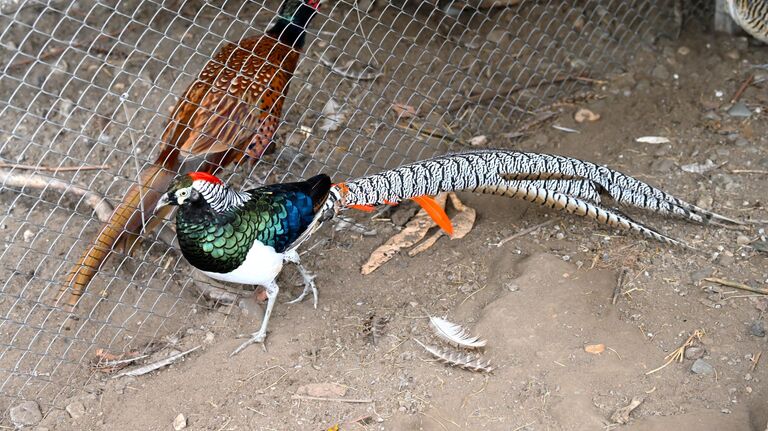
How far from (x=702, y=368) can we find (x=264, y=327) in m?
1.94

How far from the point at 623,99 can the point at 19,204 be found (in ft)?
12.3

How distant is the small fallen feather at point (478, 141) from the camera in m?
4.91

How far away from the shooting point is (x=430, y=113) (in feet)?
15.7

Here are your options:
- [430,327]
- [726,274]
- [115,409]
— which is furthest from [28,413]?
[726,274]

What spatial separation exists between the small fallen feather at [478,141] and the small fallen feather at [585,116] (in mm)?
625

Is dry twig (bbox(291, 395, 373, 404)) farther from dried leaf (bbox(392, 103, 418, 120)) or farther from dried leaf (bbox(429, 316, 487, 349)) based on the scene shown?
dried leaf (bbox(392, 103, 418, 120))

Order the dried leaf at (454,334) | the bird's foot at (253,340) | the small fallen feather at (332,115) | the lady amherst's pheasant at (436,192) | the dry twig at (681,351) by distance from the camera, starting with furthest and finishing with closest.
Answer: the small fallen feather at (332,115) < the bird's foot at (253,340) < the lady amherst's pheasant at (436,192) < the dried leaf at (454,334) < the dry twig at (681,351)

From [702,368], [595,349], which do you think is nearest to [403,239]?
[595,349]

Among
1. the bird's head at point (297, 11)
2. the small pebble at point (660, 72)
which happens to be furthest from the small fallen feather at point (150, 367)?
the small pebble at point (660, 72)

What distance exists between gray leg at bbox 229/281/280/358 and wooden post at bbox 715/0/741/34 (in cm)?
365

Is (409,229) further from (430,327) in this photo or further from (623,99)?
(623,99)

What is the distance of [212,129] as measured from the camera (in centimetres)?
Answer: 400

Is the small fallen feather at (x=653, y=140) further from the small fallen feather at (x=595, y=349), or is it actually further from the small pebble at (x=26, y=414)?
the small pebble at (x=26, y=414)

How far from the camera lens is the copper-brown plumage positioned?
3.74 m
